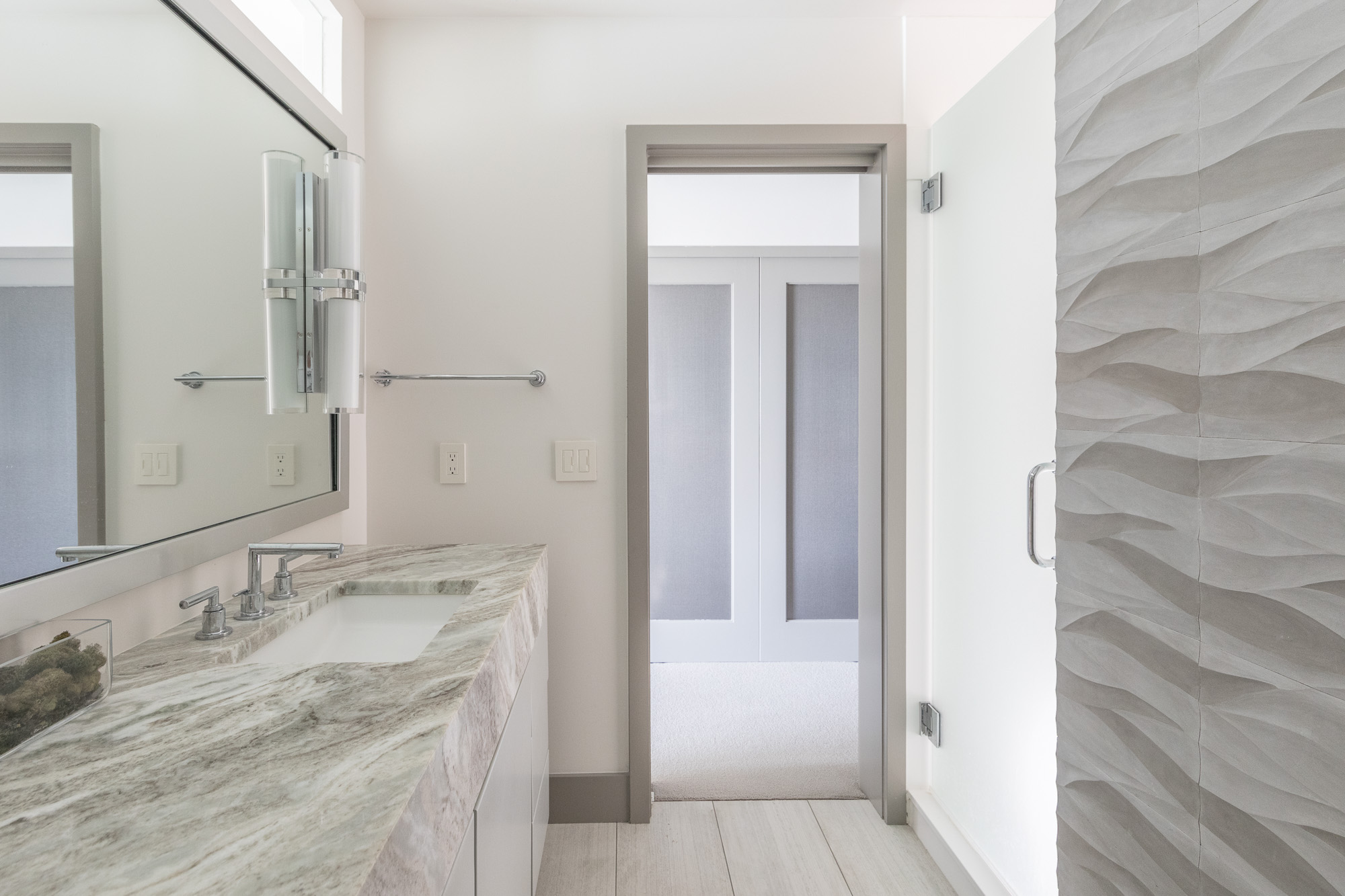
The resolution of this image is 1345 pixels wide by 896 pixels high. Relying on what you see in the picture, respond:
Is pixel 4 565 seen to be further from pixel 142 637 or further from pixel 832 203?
pixel 832 203

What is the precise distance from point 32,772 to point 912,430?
190cm

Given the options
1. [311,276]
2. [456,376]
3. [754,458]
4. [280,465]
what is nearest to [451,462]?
[456,376]

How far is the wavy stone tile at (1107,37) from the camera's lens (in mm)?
896

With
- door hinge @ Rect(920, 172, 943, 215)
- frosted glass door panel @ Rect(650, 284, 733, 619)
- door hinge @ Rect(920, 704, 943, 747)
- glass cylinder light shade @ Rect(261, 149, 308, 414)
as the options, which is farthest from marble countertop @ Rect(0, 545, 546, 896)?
frosted glass door panel @ Rect(650, 284, 733, 619)

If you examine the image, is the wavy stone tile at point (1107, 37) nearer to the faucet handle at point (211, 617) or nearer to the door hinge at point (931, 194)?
the door hinge at point (931, 194)

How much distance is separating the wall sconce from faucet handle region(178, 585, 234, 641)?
45 cm

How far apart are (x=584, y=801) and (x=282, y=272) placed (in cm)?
160

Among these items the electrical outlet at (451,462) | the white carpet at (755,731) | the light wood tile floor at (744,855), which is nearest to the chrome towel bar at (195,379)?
the electrical outlet at (451,462)

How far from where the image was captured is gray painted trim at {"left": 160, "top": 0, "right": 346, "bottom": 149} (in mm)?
1193

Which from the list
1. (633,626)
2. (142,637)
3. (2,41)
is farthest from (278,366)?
(633,626)

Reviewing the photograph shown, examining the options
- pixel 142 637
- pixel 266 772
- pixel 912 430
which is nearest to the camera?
pixel 266 772

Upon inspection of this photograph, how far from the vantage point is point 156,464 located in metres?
1.10

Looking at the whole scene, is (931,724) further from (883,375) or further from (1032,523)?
(883,375)

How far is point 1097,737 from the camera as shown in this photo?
3.45 feet
